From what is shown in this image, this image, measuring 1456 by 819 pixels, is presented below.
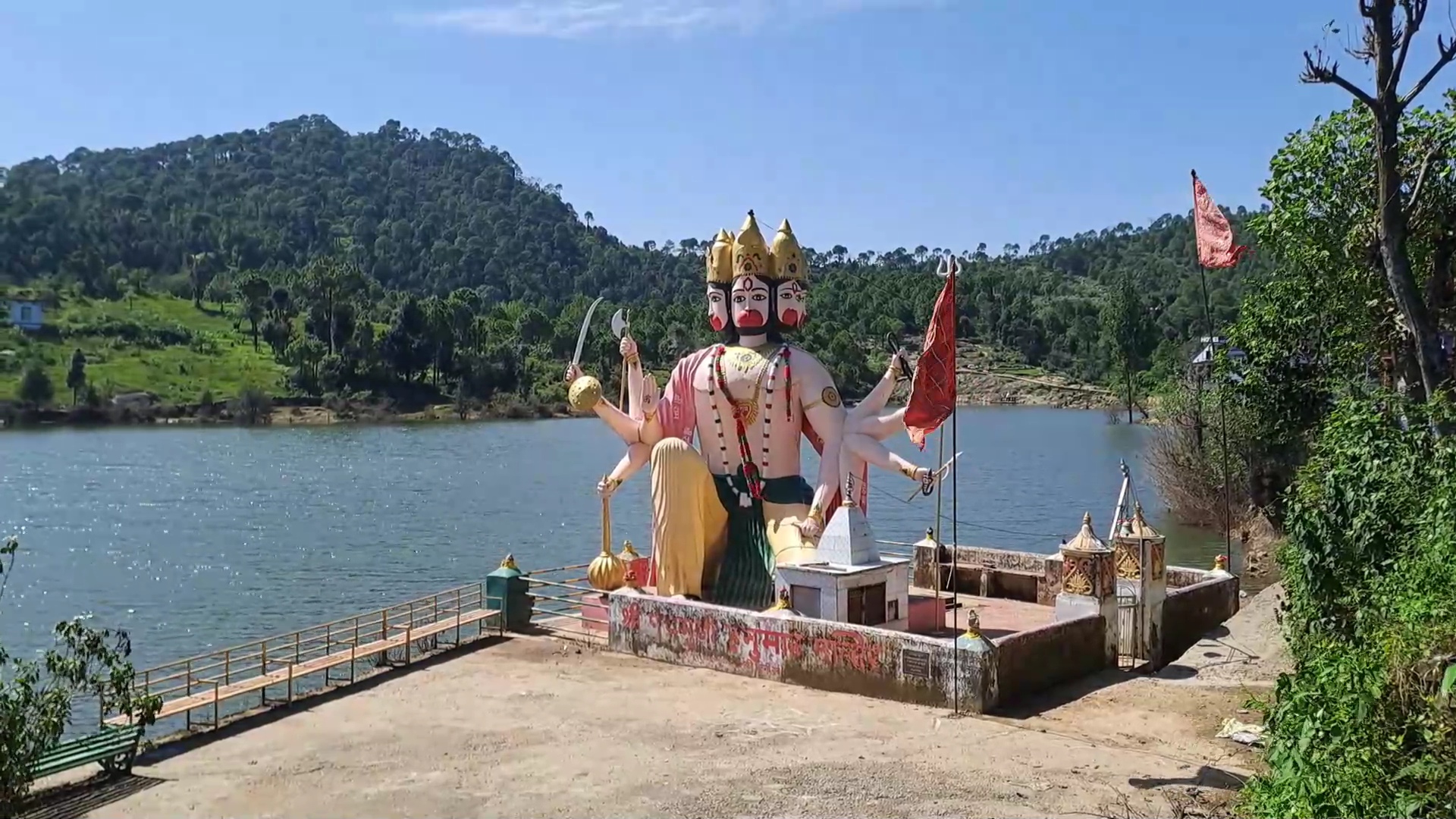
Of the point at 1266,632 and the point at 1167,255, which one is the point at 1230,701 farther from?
the point at 1167,255

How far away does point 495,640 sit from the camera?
1808cm

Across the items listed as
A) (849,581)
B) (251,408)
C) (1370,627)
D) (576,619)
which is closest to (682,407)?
(576,619)

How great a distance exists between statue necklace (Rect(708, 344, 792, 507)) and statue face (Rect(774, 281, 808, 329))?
0.64 m

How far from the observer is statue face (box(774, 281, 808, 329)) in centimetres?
1856

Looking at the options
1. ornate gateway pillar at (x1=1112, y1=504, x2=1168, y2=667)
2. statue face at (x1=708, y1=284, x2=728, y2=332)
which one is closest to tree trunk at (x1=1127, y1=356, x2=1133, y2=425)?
ornate gateway pillar at (x1=1112, y1=504, x2=1168, y2=667)

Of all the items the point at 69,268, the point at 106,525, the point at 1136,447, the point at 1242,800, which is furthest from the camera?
the point at 69,268

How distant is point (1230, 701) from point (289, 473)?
46.4m

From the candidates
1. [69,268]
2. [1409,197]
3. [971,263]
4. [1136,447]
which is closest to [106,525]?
[1409,197]

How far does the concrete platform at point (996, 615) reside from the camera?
1767cm

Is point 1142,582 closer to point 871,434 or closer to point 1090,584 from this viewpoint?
point 1090,584

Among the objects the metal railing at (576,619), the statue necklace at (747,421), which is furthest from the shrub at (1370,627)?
the metal railing at (576,619)

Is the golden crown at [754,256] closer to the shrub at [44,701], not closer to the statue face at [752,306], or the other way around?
the statue face at [752,306]

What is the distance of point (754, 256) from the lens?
1852cm

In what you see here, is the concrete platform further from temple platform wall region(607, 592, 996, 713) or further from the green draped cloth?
temple platform wall region(607, 592, 996, 713)
